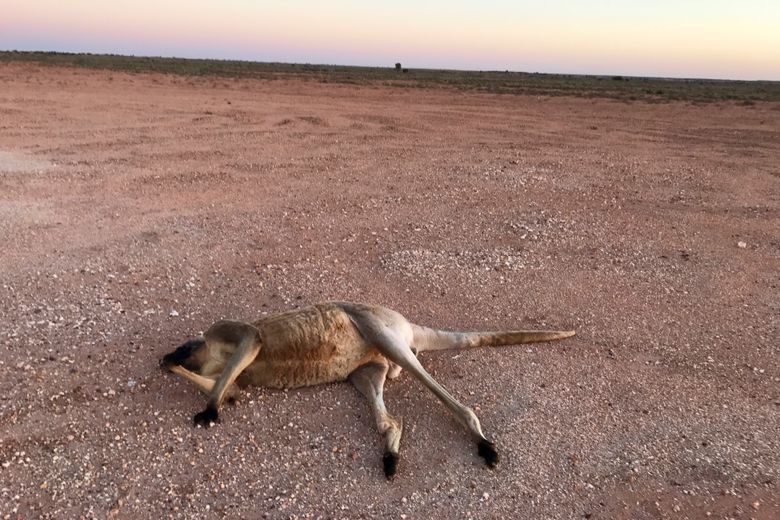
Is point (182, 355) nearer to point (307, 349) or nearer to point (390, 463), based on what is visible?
point (307, 349)

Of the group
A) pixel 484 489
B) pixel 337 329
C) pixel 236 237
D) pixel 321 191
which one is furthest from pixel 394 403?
pixel 321 191

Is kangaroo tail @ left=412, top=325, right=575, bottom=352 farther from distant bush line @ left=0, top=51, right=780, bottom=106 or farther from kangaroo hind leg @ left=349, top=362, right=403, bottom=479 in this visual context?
distant bush line @ left=0, top=51, right=780, bottom=106

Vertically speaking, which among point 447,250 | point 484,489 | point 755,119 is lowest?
point 484,489

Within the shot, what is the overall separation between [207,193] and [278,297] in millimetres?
4148

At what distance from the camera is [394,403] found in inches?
178

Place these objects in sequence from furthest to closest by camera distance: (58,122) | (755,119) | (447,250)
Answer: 1. (755,119)
2. (58,122)
3. (447,250)

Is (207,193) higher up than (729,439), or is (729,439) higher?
(207,193)

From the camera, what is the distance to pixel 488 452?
4.00m

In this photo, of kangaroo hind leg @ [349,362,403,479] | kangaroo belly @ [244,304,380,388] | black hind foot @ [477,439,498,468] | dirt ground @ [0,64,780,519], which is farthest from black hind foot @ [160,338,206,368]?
black hind foot @ [477,439,498,468]

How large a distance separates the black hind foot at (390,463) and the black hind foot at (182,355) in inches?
62.3

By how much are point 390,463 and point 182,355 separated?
1.71 meters

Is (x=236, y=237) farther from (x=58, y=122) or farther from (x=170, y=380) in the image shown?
(x=58, y=122)

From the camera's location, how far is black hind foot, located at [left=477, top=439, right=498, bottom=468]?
3.95 m

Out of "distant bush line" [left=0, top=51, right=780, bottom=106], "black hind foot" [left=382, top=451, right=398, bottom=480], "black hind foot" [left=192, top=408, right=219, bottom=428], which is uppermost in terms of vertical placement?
"distant bush line" [left=0, top=51, right=780, bottom=106]
